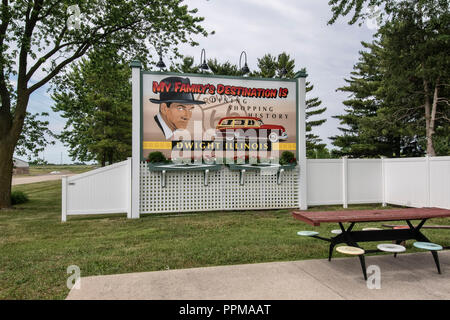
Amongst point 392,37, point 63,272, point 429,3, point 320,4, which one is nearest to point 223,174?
point 63,272

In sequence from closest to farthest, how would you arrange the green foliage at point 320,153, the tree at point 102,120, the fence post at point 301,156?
the fence post at point 301,156
the tree at point 102,120
the green foliage at point 320,153

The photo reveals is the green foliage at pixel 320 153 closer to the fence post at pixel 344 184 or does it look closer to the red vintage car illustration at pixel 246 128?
the fence post at pixel 344 184

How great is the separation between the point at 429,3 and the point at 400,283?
35.0 feet

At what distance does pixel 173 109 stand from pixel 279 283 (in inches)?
249

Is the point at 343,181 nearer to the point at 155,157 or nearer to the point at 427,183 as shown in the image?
the point at 427,183

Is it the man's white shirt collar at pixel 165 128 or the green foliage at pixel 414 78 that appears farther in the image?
the green foliage at pixel 414 78

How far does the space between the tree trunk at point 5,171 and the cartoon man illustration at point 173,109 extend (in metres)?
5.87

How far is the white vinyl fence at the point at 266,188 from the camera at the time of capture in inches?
306

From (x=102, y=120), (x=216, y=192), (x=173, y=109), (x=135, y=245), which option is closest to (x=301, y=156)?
(x=216, y=192)

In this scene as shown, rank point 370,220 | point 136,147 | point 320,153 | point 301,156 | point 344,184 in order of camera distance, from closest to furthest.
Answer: point 370,220 < point 136,147 < point 301,156 < point 344,184 < point 320,153

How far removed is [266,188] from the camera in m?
9.02

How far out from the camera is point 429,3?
9.69 m

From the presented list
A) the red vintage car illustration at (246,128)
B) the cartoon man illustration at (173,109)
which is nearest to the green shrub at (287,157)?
the red vintage car illustration at (246,128)
